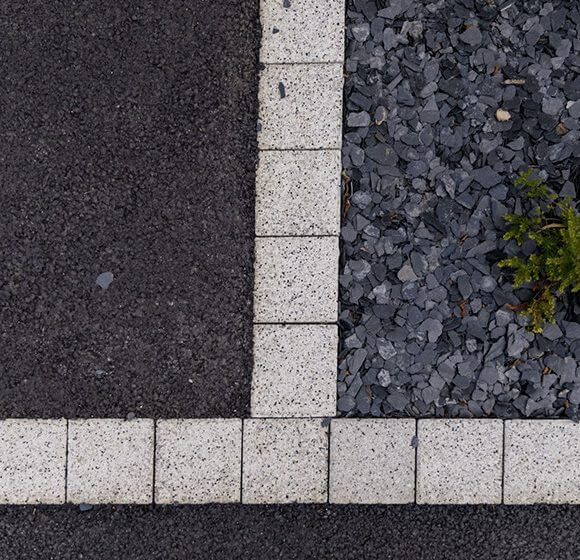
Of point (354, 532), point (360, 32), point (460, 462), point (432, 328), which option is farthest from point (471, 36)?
point (354, 532)

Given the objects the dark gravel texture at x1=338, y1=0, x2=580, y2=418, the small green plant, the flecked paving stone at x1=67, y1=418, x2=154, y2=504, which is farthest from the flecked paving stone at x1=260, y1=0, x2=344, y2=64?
the flecked paving stone at x1=67, y1=418, x2=154, y2=504

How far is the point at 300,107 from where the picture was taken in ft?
8.75

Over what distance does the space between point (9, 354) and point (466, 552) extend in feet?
7.46

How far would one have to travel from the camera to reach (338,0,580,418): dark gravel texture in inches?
104

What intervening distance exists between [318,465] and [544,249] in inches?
54.7

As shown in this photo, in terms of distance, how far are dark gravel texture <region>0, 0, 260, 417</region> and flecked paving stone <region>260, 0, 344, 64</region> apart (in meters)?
0.20

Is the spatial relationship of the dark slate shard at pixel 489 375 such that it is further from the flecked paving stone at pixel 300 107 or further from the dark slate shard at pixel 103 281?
the dark slate shard at pixel 103 281

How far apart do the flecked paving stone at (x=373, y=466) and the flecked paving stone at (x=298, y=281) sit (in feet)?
1.86

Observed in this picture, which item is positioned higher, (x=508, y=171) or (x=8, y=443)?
(x=508, y=171)

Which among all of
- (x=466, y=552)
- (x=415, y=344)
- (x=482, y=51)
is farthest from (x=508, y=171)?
(x=466, y=552)

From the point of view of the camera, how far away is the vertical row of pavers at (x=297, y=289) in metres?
2.63

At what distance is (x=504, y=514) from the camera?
2645 millimetres

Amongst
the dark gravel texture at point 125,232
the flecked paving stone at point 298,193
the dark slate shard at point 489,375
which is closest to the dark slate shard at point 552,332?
the dark slate shard at point 489,375

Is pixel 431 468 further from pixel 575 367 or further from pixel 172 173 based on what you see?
pixel 172 173
